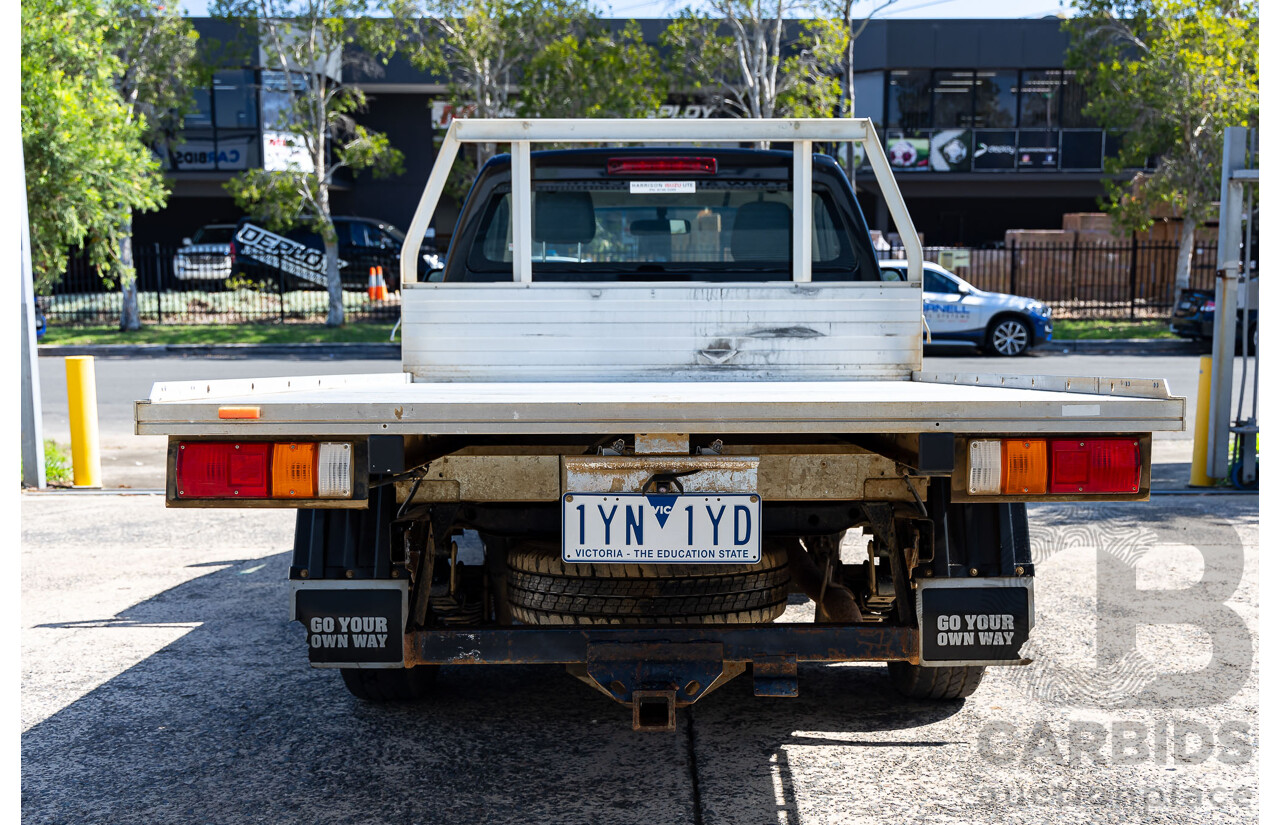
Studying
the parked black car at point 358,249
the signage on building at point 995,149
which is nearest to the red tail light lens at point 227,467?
the parked black car at point 358,249

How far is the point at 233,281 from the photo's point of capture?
24344 mm

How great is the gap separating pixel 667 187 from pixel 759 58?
1598 centimetres

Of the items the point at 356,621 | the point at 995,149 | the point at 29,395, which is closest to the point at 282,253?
the point at 29,395

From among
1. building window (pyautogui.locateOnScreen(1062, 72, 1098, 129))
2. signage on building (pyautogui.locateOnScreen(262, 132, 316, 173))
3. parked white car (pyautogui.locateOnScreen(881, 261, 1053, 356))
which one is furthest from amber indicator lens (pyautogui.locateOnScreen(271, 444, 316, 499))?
building window (pyautogui.locateOnScreen(1062, 72, 1098, 129))

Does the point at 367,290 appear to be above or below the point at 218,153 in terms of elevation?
below

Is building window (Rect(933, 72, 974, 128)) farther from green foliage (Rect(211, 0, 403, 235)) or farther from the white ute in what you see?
the white ute

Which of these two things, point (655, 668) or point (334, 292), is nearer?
point (655, 668)

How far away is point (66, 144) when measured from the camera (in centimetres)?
1401

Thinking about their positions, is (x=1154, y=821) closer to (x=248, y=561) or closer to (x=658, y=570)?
(x=658, y=570)

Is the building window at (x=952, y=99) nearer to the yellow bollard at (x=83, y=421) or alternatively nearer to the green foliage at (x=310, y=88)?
the green foliage at (x=310, y=88)

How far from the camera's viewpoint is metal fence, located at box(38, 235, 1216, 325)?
23.8m

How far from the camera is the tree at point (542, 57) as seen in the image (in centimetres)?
1998

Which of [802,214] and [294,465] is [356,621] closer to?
[294,465]

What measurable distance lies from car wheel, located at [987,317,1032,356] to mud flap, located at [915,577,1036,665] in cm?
1584
